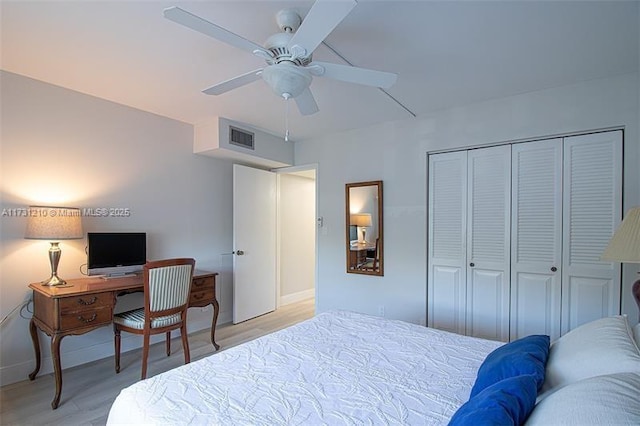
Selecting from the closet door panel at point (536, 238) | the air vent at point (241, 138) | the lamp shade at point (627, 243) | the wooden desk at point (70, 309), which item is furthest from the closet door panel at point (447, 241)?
the wooden desk at point (70, 309)

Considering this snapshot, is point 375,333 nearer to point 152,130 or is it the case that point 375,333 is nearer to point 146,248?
point 146,248

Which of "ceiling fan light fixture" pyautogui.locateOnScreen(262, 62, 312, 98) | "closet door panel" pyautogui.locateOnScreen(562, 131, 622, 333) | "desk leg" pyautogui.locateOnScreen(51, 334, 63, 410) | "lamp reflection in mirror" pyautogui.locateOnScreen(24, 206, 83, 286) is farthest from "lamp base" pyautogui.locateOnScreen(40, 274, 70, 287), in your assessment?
"closet door panel" pyautogui.locateOnScreen(562, 131, 622, 333)

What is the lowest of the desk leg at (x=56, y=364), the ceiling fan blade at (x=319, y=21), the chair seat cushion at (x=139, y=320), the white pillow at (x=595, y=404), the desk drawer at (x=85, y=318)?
the desk leg at (x=56, y=364)

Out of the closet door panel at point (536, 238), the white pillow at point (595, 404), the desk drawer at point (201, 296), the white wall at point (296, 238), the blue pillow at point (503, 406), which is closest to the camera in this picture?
the white pillow at point (595, 404)

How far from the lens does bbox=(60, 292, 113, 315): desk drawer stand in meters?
2.33

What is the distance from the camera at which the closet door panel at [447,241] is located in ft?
10.7

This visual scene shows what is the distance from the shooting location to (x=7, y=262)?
2.55 m

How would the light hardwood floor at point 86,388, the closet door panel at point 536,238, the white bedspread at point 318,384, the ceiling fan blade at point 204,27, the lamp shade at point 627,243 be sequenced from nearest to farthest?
the white bedspread at point 318,384
the ceiling fan blade at point 204,27
the lamp shade at point 627,243
the light hardwood floor at point 86,388
the closet door panel at point 536,238

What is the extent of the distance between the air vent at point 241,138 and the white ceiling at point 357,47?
1.88 ft

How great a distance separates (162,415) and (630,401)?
1389 millimetres

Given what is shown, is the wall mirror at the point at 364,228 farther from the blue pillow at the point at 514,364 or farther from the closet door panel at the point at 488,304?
the blue pillow at the point at 514,364

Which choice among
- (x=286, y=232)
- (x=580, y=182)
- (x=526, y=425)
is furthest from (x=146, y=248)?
(x=580, y=182)

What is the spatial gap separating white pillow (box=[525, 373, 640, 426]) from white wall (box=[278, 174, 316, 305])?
4137 millimetres

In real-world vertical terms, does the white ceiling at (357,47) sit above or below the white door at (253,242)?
above
